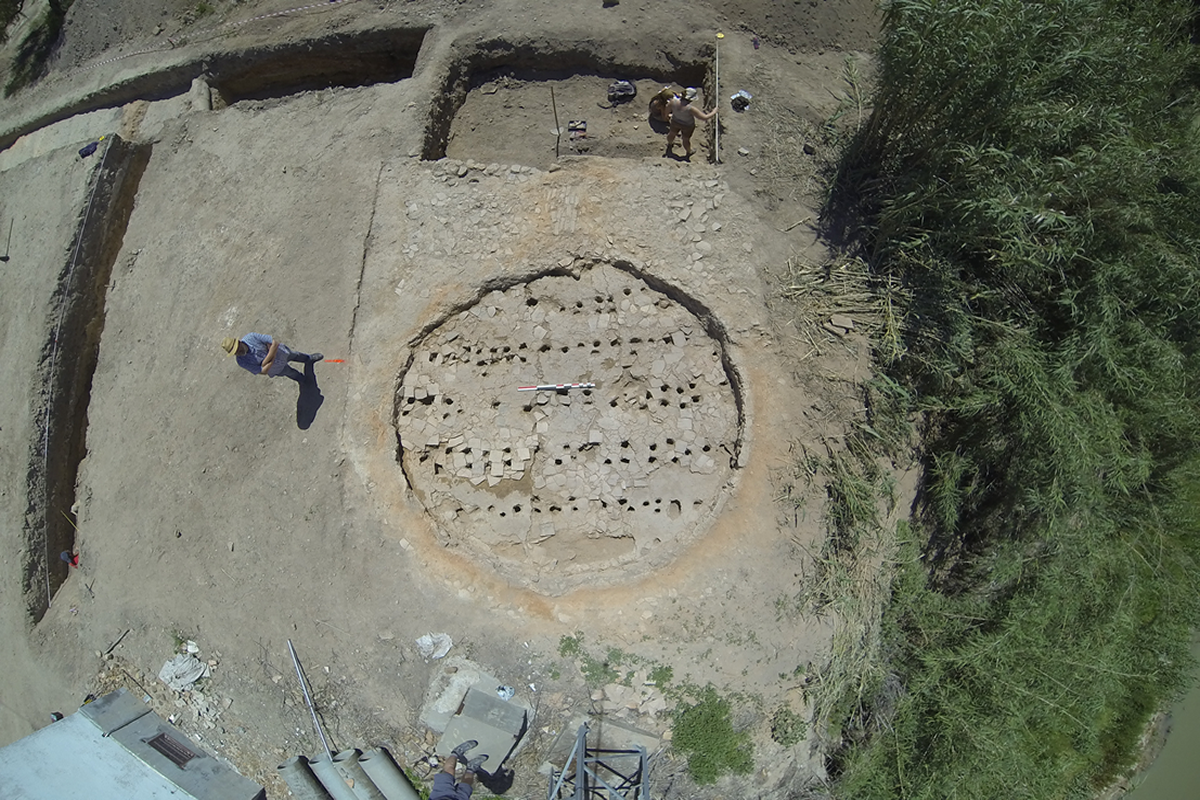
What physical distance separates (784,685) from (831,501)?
149 cm

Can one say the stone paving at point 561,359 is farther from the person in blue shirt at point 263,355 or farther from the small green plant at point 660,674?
the small green plant at point 660,674

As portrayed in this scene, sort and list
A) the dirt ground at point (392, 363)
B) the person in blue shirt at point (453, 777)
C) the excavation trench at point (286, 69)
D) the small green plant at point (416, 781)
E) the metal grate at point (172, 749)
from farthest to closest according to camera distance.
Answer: the excavation trench at point (286, 69), the small green plant at point (416, 781), the metal grate at point (172, 749), the dirt ground at point (392, 363), the person in blue shirt at point (453, 777)

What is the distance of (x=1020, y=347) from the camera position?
5.33 m

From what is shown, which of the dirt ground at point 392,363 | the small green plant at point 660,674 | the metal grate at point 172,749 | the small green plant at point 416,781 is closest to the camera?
the small green plant at point 660,674

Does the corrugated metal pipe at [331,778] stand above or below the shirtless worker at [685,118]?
below

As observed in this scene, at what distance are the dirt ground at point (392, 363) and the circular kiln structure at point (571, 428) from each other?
0.08m

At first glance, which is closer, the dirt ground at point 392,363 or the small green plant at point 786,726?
the dirt ground at point 392,363

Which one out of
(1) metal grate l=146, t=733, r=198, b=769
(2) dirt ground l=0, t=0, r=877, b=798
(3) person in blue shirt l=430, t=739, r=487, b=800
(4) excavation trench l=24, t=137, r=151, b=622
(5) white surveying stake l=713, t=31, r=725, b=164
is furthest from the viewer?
(4) excavation trench l=24, t=137, r=151, b=622

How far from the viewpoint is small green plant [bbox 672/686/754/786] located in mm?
5098

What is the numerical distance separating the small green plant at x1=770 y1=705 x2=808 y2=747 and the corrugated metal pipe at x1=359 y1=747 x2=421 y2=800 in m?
2.88

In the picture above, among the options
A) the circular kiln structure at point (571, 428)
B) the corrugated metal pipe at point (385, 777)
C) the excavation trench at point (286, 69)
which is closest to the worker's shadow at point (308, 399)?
the circular kiln structure at point (571, 428)

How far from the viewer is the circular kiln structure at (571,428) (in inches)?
209

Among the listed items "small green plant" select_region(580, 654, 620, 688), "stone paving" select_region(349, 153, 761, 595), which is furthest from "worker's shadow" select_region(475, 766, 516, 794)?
"stone paving" select_region(349, 153, 761, 595)

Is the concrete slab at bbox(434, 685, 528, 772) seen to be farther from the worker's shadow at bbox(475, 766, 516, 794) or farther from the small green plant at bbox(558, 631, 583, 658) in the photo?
the small green plant at bbox(558, 631, 583, 658)
